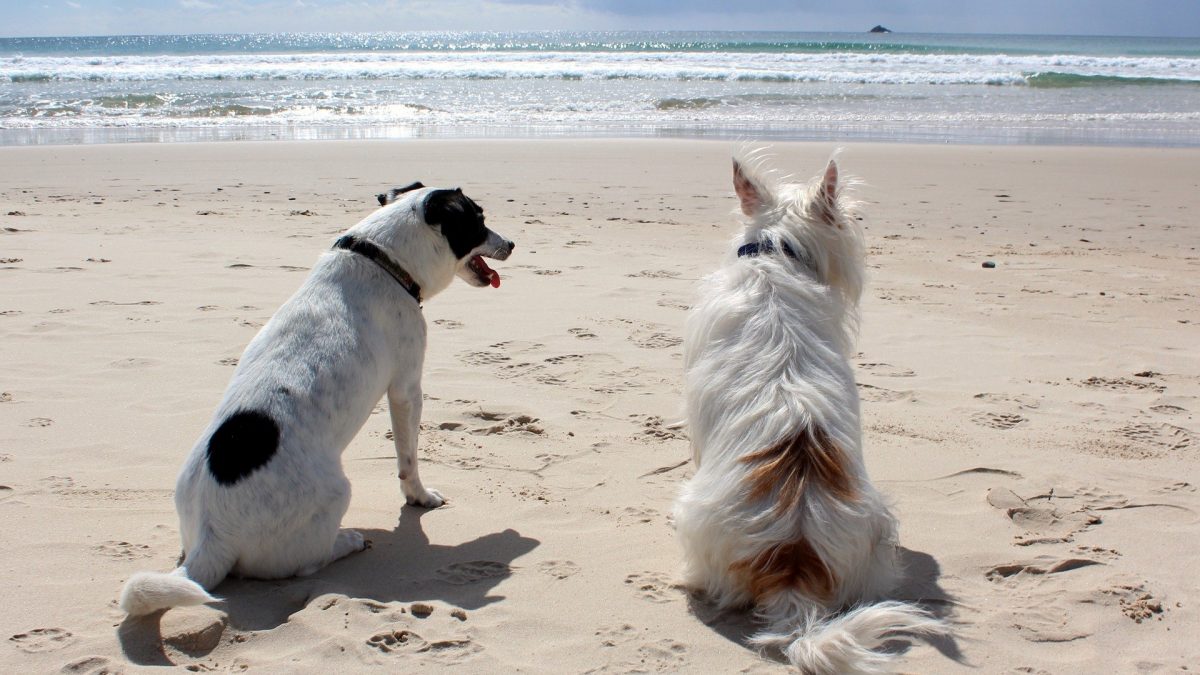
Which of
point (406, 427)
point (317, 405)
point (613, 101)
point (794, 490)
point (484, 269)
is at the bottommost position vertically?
point (406, 427)

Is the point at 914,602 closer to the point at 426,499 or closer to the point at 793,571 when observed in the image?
the point at 793,571

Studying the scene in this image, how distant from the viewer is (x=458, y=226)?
406 centimetres

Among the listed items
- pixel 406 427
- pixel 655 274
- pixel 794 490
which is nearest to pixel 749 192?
pixel 794 490

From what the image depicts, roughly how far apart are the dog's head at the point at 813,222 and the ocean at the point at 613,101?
13.7 metres

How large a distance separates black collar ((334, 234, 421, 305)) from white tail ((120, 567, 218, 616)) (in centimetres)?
150

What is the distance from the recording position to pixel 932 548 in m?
3.61

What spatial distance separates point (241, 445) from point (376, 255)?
1060 millimetres

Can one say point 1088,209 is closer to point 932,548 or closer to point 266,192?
point 932,548

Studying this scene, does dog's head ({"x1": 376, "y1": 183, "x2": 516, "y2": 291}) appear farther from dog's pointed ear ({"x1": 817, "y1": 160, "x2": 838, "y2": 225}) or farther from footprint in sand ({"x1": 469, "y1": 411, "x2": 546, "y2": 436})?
dog's pointed ear ({"x1": 817, "y1": 160, "x2": 838, "y2": 225})

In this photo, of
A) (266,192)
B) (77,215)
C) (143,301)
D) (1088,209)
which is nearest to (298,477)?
(143,301)

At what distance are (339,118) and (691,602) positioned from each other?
2017 cm

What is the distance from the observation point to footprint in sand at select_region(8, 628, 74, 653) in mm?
2842

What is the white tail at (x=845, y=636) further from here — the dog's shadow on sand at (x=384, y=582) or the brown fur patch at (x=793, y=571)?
the dog's shadow on sand at (x=384, y=582)

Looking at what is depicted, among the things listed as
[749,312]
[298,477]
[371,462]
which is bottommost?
[371,462]
